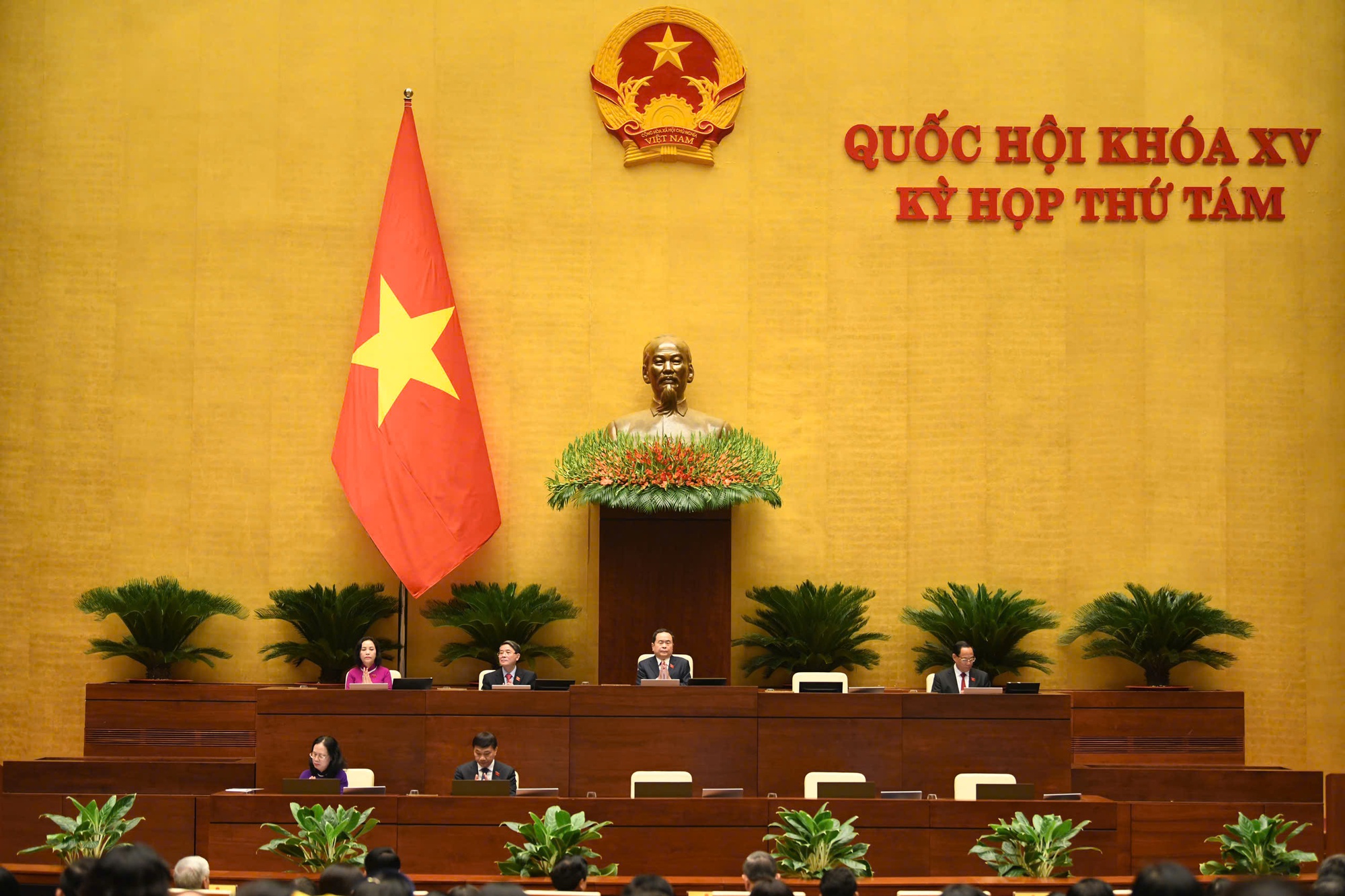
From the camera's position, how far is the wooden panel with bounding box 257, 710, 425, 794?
8.76 meters

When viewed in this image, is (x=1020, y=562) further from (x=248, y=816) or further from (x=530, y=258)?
(x=248, y=816)

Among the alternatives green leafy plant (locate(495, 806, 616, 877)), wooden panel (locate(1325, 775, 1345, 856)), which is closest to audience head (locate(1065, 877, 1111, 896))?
green leafy plant (locate(495, 806, 616, 877))

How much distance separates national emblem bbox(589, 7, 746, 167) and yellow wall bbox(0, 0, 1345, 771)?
0.15 m

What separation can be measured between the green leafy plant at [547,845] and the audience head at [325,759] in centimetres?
165

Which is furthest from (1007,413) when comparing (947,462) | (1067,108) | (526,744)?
(526,744)

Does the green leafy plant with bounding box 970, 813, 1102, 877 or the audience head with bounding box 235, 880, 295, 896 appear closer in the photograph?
the audience head with bounding box 235, 880, 295, 896

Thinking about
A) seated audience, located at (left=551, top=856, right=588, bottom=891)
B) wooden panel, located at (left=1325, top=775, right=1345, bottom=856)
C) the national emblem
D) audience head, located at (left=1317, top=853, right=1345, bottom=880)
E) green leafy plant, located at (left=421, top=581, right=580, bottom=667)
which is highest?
the national emblem

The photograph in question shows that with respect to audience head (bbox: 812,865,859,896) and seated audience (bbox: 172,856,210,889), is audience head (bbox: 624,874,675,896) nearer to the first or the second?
audience head (bbox: 812,865,859,896)

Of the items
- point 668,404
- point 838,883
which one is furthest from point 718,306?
point 838,883

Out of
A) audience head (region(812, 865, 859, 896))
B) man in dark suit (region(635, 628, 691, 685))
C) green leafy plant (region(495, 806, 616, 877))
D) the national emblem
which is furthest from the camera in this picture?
the national emblem

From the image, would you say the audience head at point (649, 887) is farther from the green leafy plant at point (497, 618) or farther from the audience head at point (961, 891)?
the green leafy plant at point (497, 618)

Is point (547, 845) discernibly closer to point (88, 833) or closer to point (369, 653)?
point (88, 833)

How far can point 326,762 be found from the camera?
332 inches

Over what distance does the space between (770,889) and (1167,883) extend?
1.23 metres
